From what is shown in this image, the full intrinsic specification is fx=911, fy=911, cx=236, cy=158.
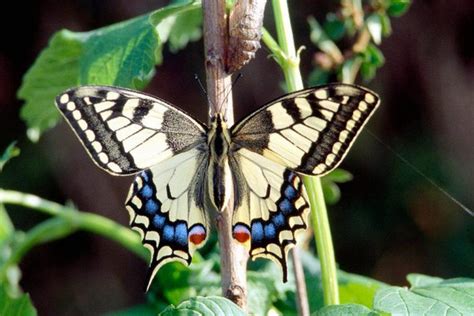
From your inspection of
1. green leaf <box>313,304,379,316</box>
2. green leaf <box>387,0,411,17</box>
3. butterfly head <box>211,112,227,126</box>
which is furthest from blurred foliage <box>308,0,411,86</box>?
green leaf <box>313,304,379,316</box>

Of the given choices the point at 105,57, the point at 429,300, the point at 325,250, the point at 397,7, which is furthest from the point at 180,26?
the point at 429,300

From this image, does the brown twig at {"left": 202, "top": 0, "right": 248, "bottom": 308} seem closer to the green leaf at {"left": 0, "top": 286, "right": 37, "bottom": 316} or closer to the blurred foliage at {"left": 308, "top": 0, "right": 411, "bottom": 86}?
the green leaf at {"left": 0, "top": 286, "right": 37, "bottom": 316}

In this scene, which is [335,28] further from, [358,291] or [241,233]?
[241,233]

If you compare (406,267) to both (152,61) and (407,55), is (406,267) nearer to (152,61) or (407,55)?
(407,55)

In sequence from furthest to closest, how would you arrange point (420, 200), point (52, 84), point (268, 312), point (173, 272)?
point (420, 200), point (52, 84), point (173, 272), point (268, 312)

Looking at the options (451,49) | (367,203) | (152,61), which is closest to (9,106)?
(367,203)

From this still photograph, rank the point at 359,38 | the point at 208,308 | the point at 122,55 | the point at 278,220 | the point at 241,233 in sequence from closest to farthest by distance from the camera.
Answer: the point at 208,308 < the point at 241,233 < the point at 278,220 < the point at 122,55 < the point at 359,38
